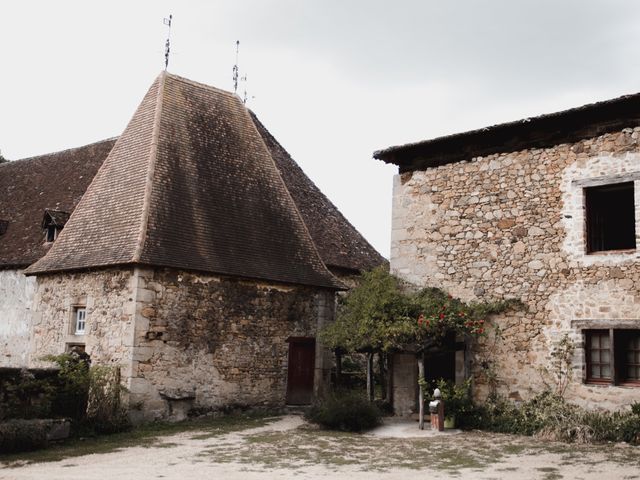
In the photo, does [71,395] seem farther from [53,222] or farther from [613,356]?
[613,356]

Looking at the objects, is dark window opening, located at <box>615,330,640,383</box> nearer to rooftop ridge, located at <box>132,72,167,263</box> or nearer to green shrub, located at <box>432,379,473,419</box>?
green shrub, located at <box>432,379,473,419</box>

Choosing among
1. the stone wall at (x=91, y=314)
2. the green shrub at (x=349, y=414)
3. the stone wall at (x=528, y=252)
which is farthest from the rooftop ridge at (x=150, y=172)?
the stone wall at (x=528, y=252)

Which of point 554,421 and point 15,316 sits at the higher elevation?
point 15,316

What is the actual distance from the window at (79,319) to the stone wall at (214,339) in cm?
197

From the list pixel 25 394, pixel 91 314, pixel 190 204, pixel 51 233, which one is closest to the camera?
pixel 25 394

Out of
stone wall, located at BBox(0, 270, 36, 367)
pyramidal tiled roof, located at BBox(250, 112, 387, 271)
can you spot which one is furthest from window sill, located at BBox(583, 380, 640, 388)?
stone wall, located at BBox(0, 270, 36, 367)

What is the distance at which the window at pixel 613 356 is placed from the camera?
10.8m

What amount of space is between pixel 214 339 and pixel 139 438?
3075 millimetres

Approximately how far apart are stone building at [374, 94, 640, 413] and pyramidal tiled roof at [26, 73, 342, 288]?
3520 mm

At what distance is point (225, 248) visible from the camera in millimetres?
14711

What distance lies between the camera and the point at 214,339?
14.2m

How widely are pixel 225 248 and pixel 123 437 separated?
4677mm

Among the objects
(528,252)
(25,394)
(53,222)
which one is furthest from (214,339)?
(528,252)

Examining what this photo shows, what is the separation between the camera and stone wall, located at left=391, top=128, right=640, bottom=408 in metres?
11.1
